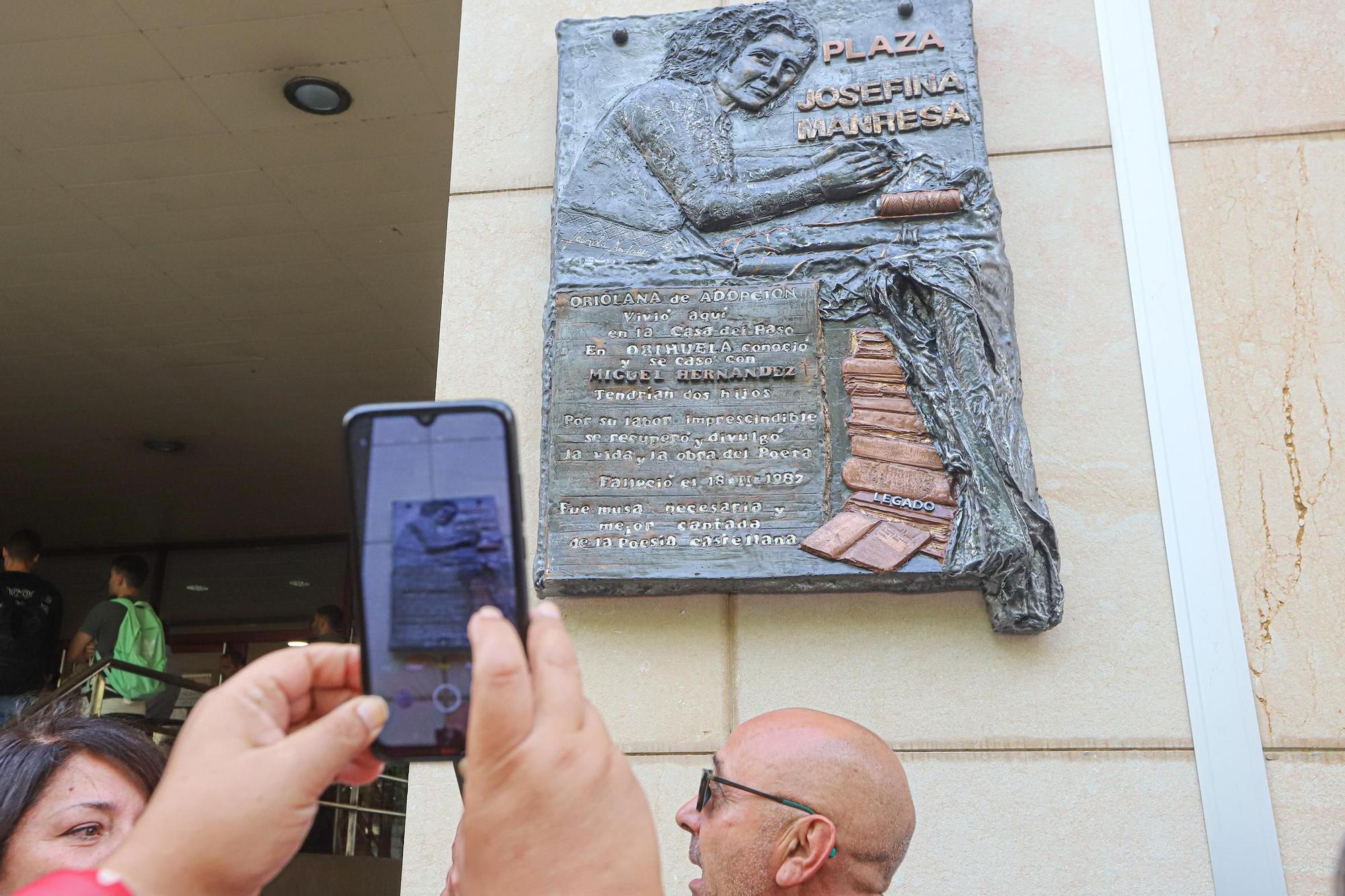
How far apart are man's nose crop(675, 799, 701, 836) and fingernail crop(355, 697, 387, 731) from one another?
1438mm

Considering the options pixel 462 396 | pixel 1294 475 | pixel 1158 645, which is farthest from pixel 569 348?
pixel 1294 475

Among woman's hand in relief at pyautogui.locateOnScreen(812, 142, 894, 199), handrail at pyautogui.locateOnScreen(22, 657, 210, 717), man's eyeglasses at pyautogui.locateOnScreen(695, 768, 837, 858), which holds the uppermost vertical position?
woman's hand in relief at pyautogui.locateOnScreen(812, 142, 894, 199)

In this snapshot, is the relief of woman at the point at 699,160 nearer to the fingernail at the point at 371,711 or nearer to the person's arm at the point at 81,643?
the fingernail at the point at 371,711

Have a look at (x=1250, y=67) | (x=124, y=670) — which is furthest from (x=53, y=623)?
(x=1250, y=67)

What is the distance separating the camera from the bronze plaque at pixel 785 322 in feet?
8.69

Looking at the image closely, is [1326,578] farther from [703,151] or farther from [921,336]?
[703,151]

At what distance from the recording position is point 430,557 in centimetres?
82

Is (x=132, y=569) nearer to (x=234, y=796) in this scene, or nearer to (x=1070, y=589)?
(x=1070, y=589)

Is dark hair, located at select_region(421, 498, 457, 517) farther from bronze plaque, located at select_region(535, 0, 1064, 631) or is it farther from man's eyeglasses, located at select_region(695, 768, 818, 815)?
bronze plaque, located at select_region(535, 0, 1064, 631)

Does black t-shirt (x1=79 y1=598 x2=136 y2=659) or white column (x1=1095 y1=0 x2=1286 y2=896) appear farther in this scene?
black t-shirt (x1=79 y1=598 x2=136 y2=659)

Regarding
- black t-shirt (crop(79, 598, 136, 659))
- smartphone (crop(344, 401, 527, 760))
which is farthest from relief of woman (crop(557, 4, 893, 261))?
black t-shirt (crop(79, 598, 136, 659))

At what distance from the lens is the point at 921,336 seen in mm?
2801

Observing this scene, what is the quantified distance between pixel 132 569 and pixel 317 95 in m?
3.39

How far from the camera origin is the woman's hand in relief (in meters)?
2.95
